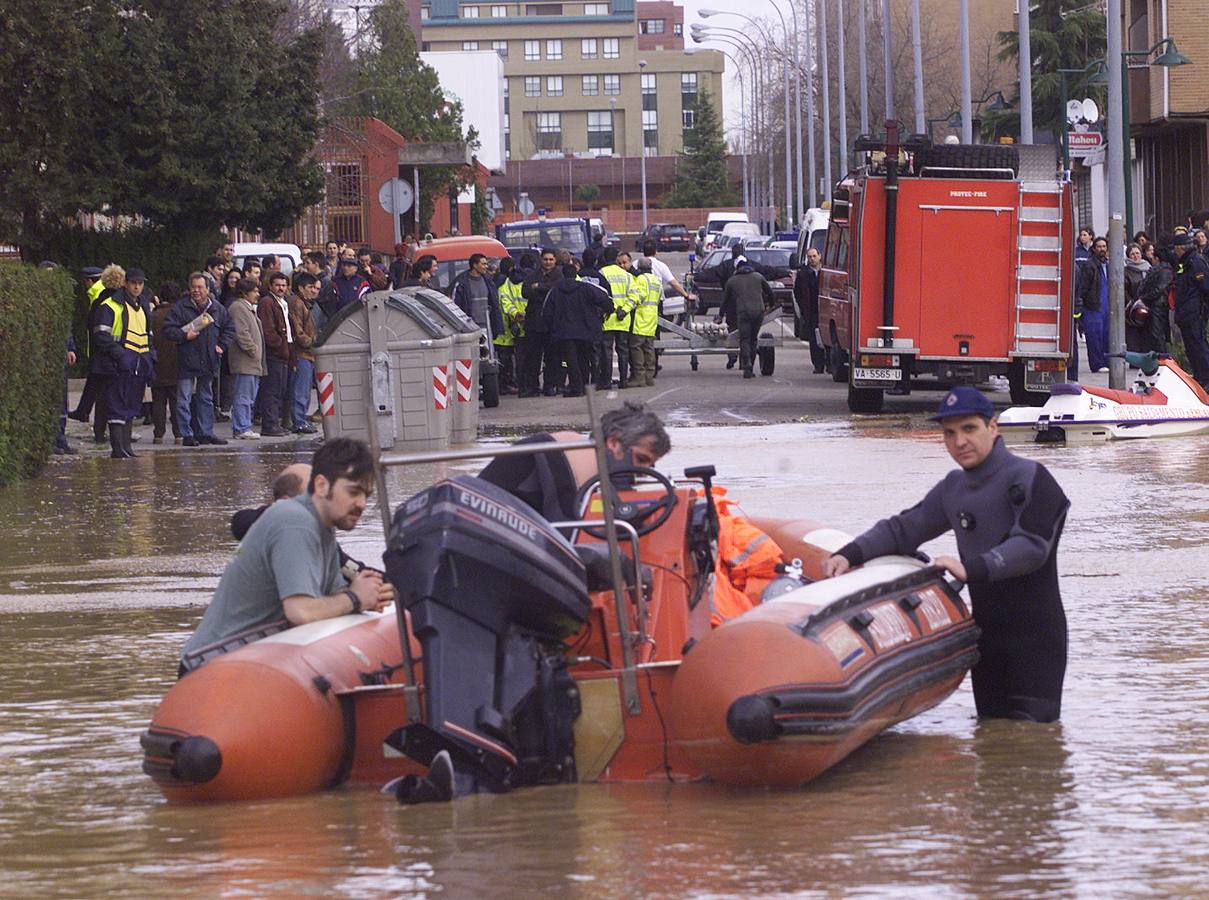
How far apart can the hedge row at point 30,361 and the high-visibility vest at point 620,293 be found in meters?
10.0

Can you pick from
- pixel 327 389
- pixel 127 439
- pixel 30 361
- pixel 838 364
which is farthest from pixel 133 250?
pixel 30 361

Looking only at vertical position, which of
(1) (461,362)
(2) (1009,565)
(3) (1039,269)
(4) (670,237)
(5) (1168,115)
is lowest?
(2) (1009,565)

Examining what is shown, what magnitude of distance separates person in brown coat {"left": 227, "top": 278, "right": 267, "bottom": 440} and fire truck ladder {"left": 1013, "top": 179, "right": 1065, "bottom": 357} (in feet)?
27.2

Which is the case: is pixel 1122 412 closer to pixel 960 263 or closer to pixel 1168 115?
pixel 960 263

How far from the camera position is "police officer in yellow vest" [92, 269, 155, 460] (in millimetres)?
20906

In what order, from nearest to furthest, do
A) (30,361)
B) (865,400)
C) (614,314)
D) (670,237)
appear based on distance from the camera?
(30,361) < (865,400) < (614,314) < (670,237)

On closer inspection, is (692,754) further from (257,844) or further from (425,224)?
(425,224)

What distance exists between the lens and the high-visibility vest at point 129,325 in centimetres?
2089

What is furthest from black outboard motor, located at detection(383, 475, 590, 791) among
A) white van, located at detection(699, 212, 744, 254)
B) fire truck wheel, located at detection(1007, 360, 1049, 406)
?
white van, located at detection(699, 212, 744, 254)

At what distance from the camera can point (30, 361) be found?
18781 mm

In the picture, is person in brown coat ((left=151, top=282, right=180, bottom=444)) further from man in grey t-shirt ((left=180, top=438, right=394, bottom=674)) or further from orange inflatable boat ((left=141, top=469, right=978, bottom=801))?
orange inflatable boat ((left=141, top=469, right=978, bottom=801))

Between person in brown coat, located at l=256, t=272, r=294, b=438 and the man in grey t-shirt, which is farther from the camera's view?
person in brown coat, located at l=256, t=272, r=294, b=438

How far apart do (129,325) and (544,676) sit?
14.3 metres

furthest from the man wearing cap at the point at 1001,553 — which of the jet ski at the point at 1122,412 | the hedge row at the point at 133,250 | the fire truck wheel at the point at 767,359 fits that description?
the hedge row at the point at 133,250
